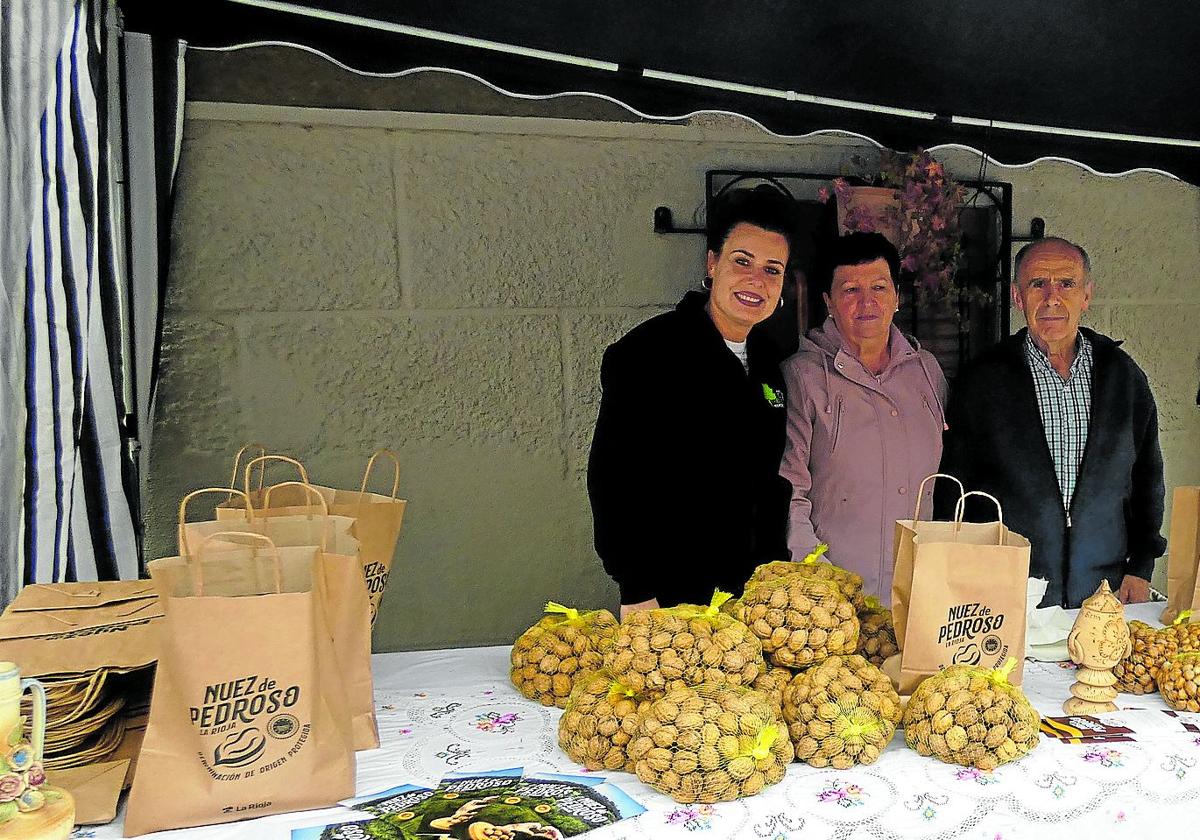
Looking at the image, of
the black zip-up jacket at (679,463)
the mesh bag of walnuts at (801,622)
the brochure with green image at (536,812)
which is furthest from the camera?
the black zip-up jacket at (679,463)

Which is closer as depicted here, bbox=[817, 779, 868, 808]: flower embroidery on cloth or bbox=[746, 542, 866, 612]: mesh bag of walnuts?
bbox=[817, 779, 868, 808]: flower embroidery on cloth

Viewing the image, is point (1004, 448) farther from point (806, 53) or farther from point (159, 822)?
point (159, 822)

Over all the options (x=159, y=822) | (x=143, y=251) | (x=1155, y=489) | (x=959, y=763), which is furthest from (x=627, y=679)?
(x=1155, y=489)

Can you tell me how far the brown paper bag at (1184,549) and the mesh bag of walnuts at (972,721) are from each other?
687mm

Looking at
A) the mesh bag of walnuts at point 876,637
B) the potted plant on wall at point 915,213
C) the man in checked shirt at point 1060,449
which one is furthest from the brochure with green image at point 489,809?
the potted plant on wall at point 915,213

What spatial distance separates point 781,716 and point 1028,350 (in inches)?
69.2

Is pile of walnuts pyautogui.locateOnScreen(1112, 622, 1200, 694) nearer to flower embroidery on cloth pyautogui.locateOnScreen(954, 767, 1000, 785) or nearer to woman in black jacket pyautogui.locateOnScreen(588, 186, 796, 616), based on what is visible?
flower embroidery on cloth pyautogui.locateOnScreen(954, 767, 1000, 785)

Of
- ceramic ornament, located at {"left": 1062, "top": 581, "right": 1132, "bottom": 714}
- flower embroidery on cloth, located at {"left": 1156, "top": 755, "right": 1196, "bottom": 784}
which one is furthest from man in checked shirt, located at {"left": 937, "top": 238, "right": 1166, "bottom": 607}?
flower embroidery on cloth, located at {"left": 1156, "top": 755, "right": 1196, "bottom": 784}

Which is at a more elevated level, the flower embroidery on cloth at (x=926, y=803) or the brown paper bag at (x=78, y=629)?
the brown paper bag at (x=78, y=629)

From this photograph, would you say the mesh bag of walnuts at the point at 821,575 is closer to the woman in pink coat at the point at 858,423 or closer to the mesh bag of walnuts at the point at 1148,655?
the mesh bag of walnuts at the point at 1148,655

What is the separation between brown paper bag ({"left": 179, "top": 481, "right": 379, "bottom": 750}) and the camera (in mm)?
1262

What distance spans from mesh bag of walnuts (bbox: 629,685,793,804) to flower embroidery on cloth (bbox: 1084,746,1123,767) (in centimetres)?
45

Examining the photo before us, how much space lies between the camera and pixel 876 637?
1.41 meters

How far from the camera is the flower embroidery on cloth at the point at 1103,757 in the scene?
121 cm
